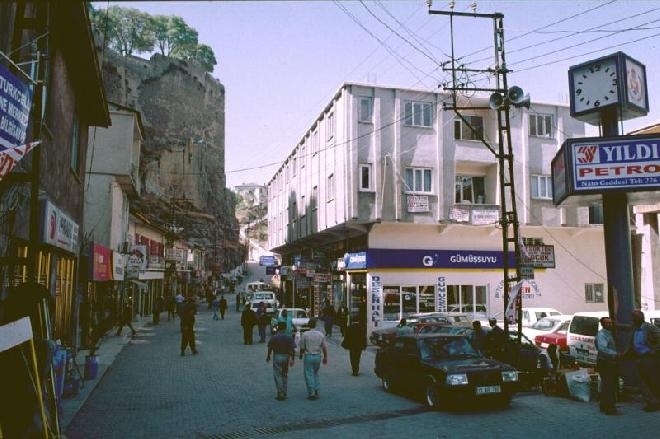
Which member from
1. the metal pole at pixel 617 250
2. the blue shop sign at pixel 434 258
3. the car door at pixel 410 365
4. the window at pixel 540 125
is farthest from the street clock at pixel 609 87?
the window at pixel 540 125

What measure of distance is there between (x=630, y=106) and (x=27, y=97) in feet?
42.1

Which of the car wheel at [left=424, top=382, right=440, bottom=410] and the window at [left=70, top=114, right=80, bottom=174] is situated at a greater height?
the window at [left=70, top=114, right=80, bottom=174]

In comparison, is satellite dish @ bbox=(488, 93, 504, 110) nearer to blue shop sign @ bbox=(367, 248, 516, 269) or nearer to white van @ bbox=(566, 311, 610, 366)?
white van @ bbox=(566, 311, 610, 366)

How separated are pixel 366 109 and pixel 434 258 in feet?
27.3

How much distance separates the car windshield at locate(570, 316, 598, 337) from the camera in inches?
623

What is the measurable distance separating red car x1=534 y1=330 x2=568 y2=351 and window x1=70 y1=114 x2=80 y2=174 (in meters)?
16.1

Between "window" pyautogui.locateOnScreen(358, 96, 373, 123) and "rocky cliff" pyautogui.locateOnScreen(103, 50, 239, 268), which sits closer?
"window" pyautogui.locateOnScreen(358, 96, 373, 123)

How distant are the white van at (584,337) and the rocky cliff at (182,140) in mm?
50307

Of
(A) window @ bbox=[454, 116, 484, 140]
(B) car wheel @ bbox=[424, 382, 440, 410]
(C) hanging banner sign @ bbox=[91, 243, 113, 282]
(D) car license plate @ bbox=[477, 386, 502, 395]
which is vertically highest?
(A) window @ bbox=[454, 116, 484, 140]

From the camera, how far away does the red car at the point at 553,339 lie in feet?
57.4

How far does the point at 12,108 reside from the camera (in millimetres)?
6285

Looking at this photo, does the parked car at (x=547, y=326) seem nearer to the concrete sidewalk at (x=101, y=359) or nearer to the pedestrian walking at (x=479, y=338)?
the pedestrian walking at (x=479, y=338)

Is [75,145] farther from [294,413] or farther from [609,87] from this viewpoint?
[609,87]

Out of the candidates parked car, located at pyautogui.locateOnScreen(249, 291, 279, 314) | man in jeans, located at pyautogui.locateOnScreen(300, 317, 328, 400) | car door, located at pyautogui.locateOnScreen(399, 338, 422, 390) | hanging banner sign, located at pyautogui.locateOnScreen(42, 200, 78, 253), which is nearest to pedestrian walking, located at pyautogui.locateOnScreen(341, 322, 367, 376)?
car door, located at pyautogui.locateOnScreen(399, 338, 422, 390)
